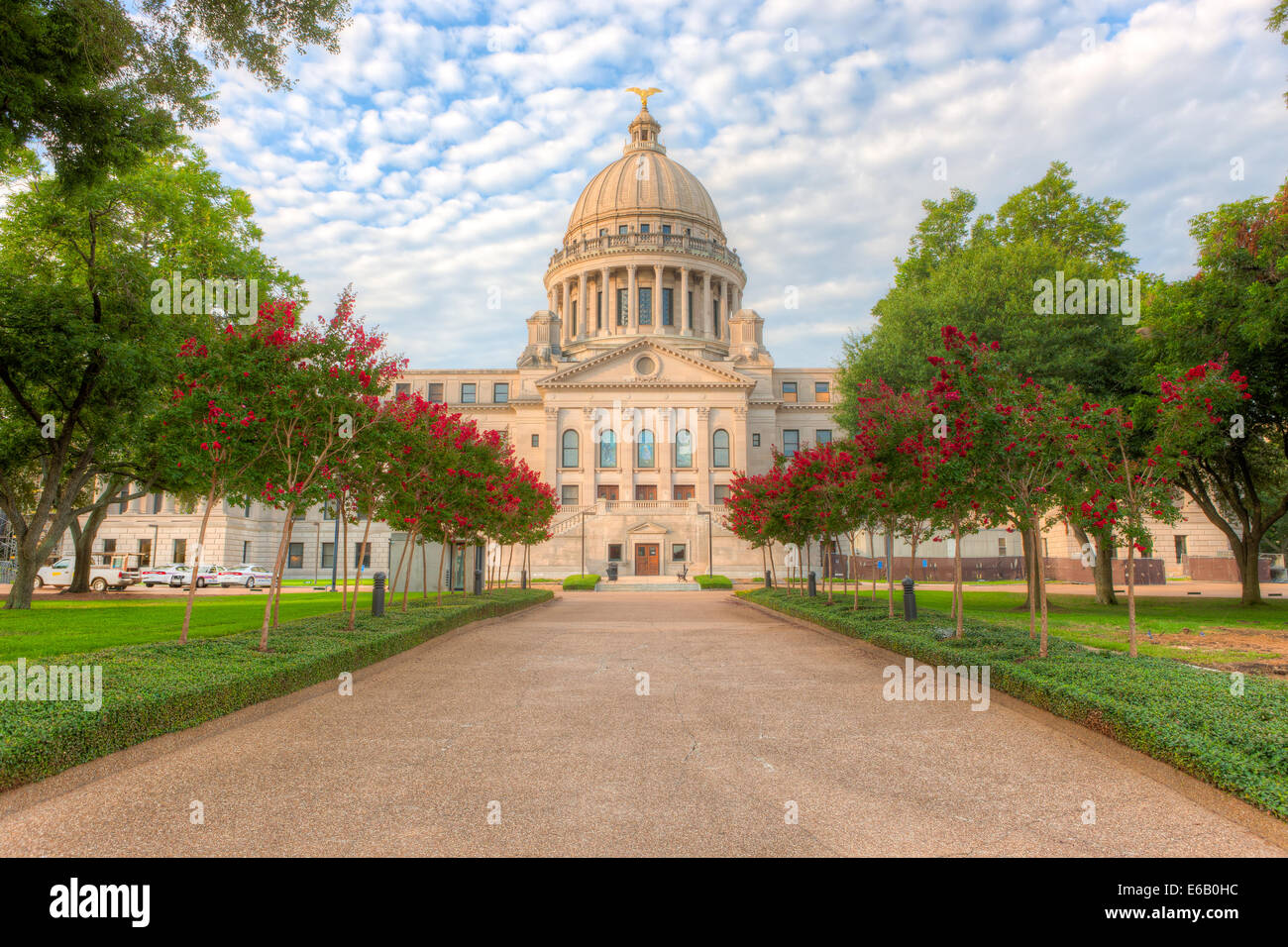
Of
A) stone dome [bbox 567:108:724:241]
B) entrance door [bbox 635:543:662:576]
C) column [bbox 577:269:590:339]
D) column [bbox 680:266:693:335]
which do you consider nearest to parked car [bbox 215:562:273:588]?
entrance door [bbox 635:543:662:576]

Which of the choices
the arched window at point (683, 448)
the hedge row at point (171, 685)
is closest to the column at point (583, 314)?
the arched window at point (683, 448)

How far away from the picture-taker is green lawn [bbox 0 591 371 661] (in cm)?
1323

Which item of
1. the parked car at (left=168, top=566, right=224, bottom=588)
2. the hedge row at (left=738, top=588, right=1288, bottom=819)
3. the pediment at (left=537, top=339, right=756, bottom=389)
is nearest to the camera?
the hedge row at (left=738, top=588, right=1288, bottom=819)

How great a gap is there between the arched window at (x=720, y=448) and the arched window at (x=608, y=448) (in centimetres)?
888

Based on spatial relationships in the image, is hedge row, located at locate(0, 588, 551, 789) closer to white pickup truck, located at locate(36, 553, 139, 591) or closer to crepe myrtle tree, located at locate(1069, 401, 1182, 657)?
crepe myrtle tree, located at locate(1069, 401, 1182, 657)

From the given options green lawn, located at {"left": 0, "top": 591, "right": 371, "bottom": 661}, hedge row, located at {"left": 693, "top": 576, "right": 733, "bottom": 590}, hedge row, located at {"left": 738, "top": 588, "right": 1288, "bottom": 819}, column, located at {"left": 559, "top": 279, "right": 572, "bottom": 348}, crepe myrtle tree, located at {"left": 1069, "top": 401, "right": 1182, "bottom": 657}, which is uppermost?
column, located at {"left": 559, "top": 279, "right": 572, "bottom": 348}

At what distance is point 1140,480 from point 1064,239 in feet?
73.7

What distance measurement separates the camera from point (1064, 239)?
30031 millimetres

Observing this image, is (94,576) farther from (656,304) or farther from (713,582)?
(656,304)

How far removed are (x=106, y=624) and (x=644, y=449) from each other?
54.3m

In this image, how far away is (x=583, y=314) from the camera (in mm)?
84188

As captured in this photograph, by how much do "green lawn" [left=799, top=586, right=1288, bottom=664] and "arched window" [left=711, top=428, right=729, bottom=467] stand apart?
38225mm

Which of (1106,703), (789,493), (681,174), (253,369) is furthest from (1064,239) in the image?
(681,174)

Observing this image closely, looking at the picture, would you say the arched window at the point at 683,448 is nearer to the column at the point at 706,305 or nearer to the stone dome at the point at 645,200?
the column at the point at 706,305
